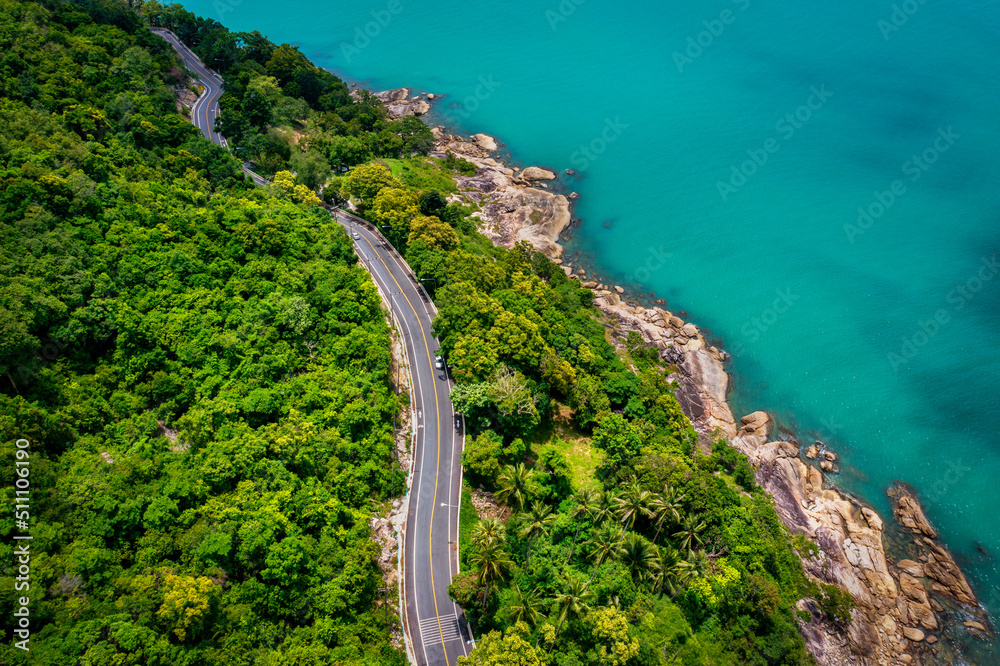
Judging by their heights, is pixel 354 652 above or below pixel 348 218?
below

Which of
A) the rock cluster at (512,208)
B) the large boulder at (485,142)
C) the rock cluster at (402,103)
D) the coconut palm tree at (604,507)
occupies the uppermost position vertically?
the rock cluster at (402,103)

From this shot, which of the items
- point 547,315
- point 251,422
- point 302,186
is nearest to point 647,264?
point 547,315

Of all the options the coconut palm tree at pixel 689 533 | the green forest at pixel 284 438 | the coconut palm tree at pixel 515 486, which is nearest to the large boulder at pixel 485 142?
the green forest at pixel 284 438

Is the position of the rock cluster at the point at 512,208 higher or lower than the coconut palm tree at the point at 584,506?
higher

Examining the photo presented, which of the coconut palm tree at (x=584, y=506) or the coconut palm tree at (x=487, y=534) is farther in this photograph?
the coconut palm tree at (x=584, y=506)

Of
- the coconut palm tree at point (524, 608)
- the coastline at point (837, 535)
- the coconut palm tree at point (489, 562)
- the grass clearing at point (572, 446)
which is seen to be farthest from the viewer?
the grass clearing at point (572, 446)

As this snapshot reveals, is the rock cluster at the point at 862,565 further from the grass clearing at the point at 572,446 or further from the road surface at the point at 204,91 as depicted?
the road surface at the point at 204,91

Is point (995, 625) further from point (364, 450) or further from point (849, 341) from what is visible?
point (364, 450)

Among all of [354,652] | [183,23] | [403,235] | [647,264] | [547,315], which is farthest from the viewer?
[183,23]

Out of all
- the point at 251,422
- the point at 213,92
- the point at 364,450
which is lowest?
the point at 364,450
